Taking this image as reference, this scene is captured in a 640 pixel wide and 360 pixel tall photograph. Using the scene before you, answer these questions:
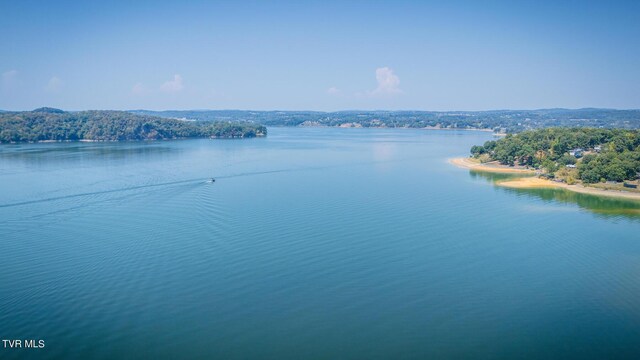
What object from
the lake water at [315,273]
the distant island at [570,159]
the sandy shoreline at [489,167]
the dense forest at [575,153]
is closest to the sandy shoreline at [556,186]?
the distant island at [570,159]

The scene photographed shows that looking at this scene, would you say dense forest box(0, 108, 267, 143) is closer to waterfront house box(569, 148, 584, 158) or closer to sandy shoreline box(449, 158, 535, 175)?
sandy shoreline box(449, 158, 535, 175)

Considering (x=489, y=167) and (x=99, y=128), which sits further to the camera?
(x=99, y=128)

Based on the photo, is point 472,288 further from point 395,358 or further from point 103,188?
point 103,188

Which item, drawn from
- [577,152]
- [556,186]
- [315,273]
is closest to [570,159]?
[577,152]

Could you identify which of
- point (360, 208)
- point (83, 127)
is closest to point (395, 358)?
point (360, 208)

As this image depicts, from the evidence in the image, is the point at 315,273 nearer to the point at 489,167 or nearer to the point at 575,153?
the point at 489,167

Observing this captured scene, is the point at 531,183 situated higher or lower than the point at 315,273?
higher

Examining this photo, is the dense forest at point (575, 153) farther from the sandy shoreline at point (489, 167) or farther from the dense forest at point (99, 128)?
the dense forest at point (99, 128)
